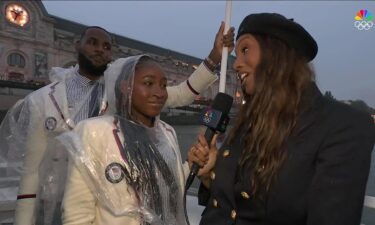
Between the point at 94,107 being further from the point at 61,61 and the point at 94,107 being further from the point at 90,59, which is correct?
the point at 61,61

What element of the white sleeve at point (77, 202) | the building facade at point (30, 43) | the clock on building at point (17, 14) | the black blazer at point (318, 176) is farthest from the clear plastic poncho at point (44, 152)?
the clock on building at point (17, 14)

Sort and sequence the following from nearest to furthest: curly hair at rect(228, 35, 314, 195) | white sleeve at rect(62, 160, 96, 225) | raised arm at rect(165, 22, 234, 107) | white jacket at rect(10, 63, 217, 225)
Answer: curly hair at rect(228, 35, 314, 195) → white sleeve at rect(62, 160, 96, 225) → white jacket at rect(10, 63, 217, 225) → raised arm at rect(165, 22, 234, 107)

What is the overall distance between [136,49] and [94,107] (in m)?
49.5

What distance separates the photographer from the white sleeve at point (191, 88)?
2.46m

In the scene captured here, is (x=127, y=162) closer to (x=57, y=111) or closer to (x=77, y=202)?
(x=77, y=202)

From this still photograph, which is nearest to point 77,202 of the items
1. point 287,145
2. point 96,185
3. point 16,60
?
point 96,185

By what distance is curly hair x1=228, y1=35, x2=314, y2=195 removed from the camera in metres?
1.14

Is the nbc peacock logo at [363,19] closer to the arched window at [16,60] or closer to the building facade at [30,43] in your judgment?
the building facade at [30,43]

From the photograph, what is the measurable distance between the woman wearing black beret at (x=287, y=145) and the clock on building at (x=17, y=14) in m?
37.5

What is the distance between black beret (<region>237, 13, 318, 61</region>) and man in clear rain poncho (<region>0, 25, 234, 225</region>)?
3.17 feet

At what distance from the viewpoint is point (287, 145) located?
1133 millimetres

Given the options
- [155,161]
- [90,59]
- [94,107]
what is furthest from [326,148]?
[90,59]

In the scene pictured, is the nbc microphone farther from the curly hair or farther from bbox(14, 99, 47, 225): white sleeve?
bbox(14, 99, 47, 225): white sleeve

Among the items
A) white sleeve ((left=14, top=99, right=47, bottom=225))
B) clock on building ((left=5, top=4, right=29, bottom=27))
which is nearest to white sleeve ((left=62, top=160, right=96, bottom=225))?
white sleeve ((left=14, top=99, right=47, bottom=225))
